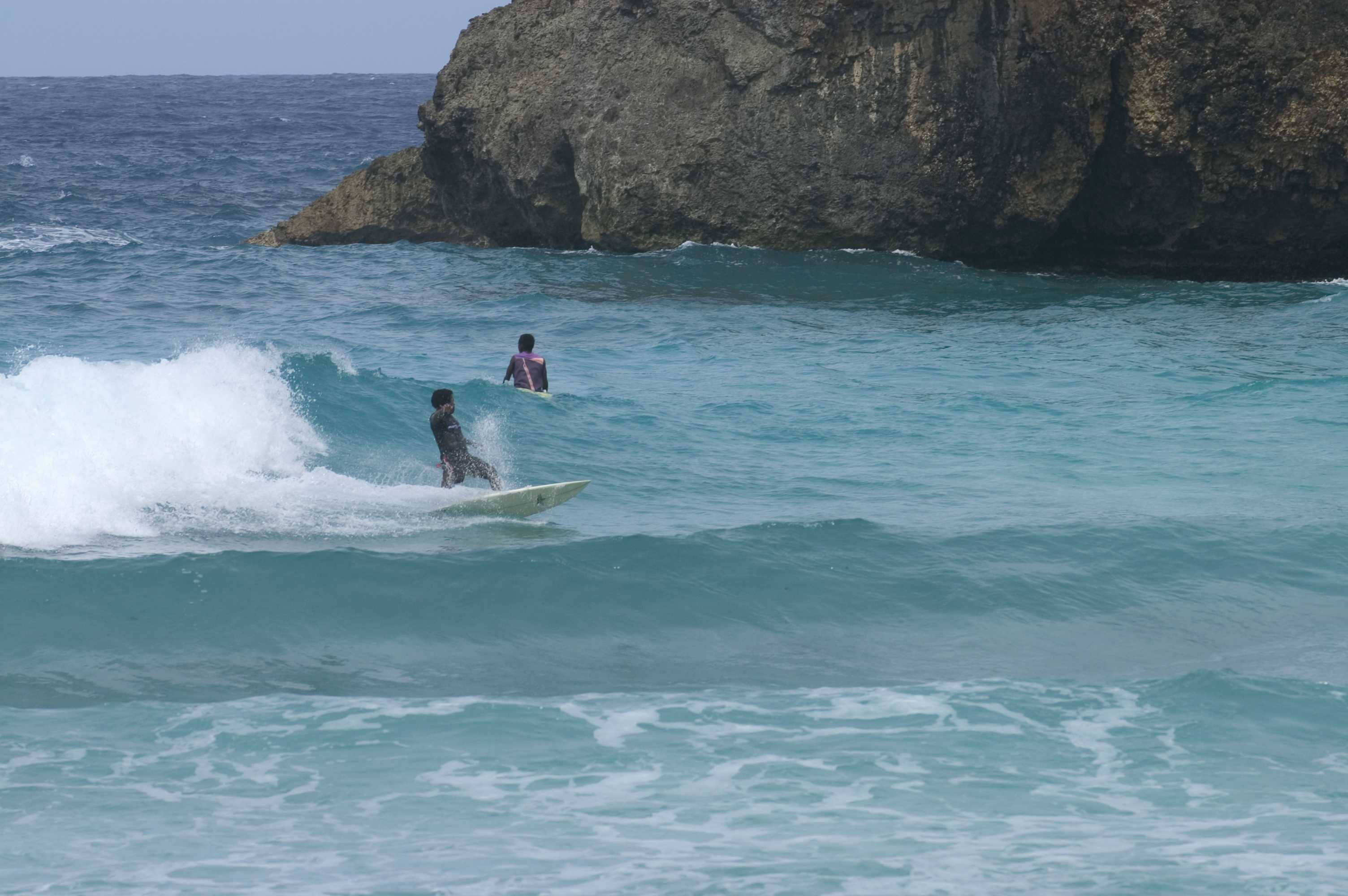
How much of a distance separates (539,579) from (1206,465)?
264 inches

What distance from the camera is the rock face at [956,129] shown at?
19953mm

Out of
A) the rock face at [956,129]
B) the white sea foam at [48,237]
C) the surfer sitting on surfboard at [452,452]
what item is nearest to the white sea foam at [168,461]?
the surfer sitting on surfboard at [452,452]

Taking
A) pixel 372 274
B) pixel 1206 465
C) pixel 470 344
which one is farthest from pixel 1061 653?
pixel 372 274

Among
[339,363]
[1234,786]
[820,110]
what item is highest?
[820,110]

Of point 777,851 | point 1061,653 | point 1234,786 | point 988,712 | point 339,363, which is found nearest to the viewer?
point 777,851

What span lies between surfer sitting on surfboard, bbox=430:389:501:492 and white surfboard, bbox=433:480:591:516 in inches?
16.0

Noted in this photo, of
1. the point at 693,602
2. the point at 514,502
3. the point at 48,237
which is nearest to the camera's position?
the point at 693,602

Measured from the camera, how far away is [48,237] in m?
28.6

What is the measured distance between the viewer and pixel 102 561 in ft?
32.0

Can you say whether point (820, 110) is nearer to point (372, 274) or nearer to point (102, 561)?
point (372, 274)

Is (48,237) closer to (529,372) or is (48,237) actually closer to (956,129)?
(529,372)

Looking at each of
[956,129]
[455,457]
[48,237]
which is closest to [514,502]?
[455,457]

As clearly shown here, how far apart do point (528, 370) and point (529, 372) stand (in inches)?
1.2

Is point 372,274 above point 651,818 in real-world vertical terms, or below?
above
